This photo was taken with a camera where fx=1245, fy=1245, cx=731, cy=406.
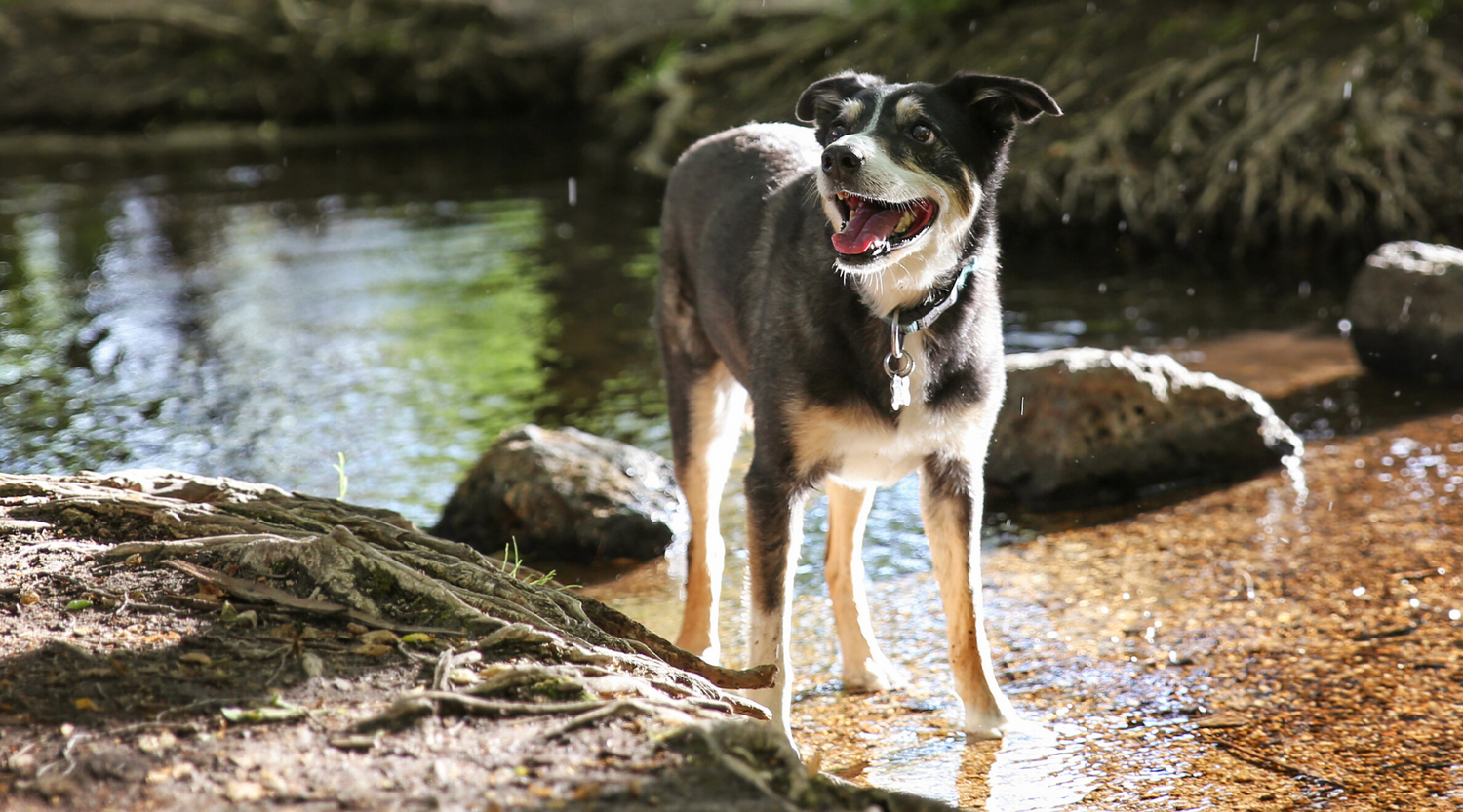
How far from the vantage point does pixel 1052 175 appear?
11.0 metres

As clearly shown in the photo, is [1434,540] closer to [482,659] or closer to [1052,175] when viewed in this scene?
[482,659]

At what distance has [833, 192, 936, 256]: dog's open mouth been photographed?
361cm

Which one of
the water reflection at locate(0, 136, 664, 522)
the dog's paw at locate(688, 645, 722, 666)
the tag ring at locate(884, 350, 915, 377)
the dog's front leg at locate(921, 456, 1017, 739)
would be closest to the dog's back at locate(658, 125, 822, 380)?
the tag ring at locate(884, 350, 915, 377)

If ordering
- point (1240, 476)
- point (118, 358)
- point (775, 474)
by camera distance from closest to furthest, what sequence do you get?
point (775, 474) < point (1240, 476) < point (118, 358)

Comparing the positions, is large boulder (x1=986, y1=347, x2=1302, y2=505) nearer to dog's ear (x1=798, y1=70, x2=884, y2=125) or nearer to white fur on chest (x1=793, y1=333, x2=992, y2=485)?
white fur on chest (x1=793, y1=333, x2=992, y2=485)

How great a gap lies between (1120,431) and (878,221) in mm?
2920

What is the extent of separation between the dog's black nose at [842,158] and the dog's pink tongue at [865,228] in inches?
7.4

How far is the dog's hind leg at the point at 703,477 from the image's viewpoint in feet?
15.2

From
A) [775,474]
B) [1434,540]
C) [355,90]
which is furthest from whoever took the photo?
[355,90]

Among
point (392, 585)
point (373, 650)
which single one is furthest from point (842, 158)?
point (373, 650)

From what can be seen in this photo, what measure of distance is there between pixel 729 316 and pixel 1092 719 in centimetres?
180

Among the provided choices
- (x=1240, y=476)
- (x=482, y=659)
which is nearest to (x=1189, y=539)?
(x=1240, y=476)

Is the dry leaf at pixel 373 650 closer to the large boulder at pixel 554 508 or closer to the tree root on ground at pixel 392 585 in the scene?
the tree root on ground at pixel 392 585

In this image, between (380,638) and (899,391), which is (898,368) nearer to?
(899,391)
